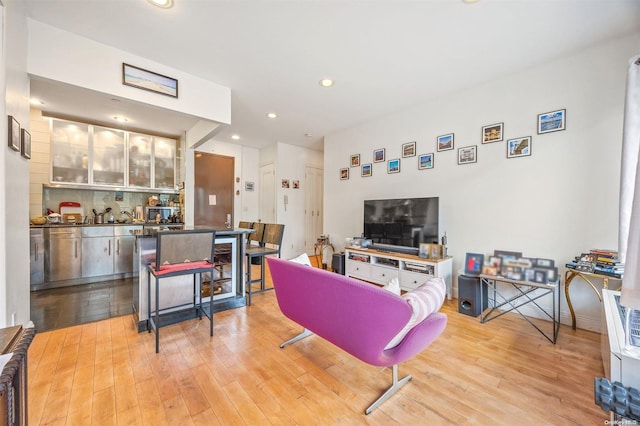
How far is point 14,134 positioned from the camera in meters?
1.80

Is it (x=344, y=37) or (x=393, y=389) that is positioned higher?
(x=344, y=37)

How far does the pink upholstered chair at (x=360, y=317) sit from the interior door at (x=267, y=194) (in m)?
4.12

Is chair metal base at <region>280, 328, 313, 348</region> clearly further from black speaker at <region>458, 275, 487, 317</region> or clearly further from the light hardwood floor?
black speaker at <region>458, 275, 487, 317</region>

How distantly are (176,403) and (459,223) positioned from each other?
338 centimetres

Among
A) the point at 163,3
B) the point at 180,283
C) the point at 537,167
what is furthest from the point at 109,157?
the point at 537,167

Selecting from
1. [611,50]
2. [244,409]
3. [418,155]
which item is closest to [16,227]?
[244,409]

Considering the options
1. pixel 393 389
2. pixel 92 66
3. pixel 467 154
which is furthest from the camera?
pixel 467 154

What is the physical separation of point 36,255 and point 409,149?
5.46 m

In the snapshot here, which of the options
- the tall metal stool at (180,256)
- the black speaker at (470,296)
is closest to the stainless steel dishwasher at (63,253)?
the tall metal stool at (180,256)

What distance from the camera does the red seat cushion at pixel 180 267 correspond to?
2.15 meters

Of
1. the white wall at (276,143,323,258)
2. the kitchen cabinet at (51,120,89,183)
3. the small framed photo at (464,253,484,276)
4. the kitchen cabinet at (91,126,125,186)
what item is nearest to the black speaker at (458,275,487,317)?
the small framed photo at (464,253,484,276)

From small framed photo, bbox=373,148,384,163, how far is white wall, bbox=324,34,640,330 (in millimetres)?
390

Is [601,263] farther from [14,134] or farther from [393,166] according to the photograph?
[14,134]

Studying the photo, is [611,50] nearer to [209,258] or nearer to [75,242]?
[209,258]
